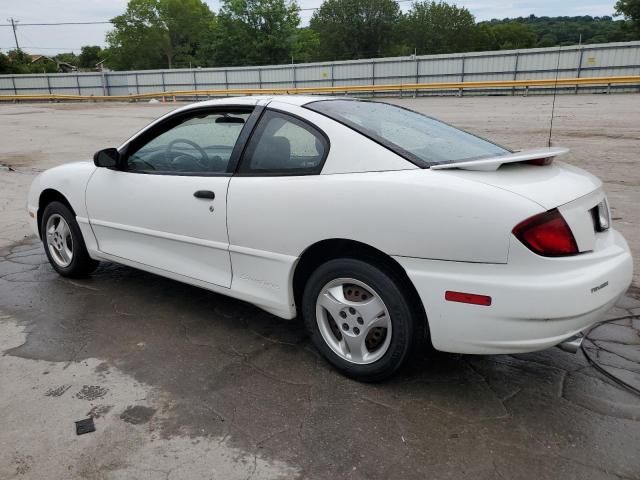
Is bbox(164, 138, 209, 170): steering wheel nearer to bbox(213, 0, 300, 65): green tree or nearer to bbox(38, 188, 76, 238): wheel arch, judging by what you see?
bbox(38, 188, 76, 238): wheel arch

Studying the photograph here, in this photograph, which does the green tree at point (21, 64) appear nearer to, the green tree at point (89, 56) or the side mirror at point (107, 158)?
the green tree at point (89, 56)

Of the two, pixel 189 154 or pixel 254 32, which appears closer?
pixel 189 154

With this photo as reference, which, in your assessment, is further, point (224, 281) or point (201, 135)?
point (201, 135)

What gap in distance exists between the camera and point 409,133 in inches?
124

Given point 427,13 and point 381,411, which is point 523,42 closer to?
point 427,13

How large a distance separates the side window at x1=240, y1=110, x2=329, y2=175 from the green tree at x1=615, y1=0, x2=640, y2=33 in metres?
72.9

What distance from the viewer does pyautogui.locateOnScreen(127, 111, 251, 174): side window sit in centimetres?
347

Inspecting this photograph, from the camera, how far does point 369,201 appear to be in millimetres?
2643

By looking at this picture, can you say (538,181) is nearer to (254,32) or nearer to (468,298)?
(468,298)

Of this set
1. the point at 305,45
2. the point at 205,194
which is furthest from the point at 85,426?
the point at 305,45

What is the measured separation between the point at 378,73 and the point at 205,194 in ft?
109

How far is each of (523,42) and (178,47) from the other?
5787 cm

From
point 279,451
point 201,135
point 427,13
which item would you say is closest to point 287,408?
point 279,451

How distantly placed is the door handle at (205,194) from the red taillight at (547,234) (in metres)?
1.79
